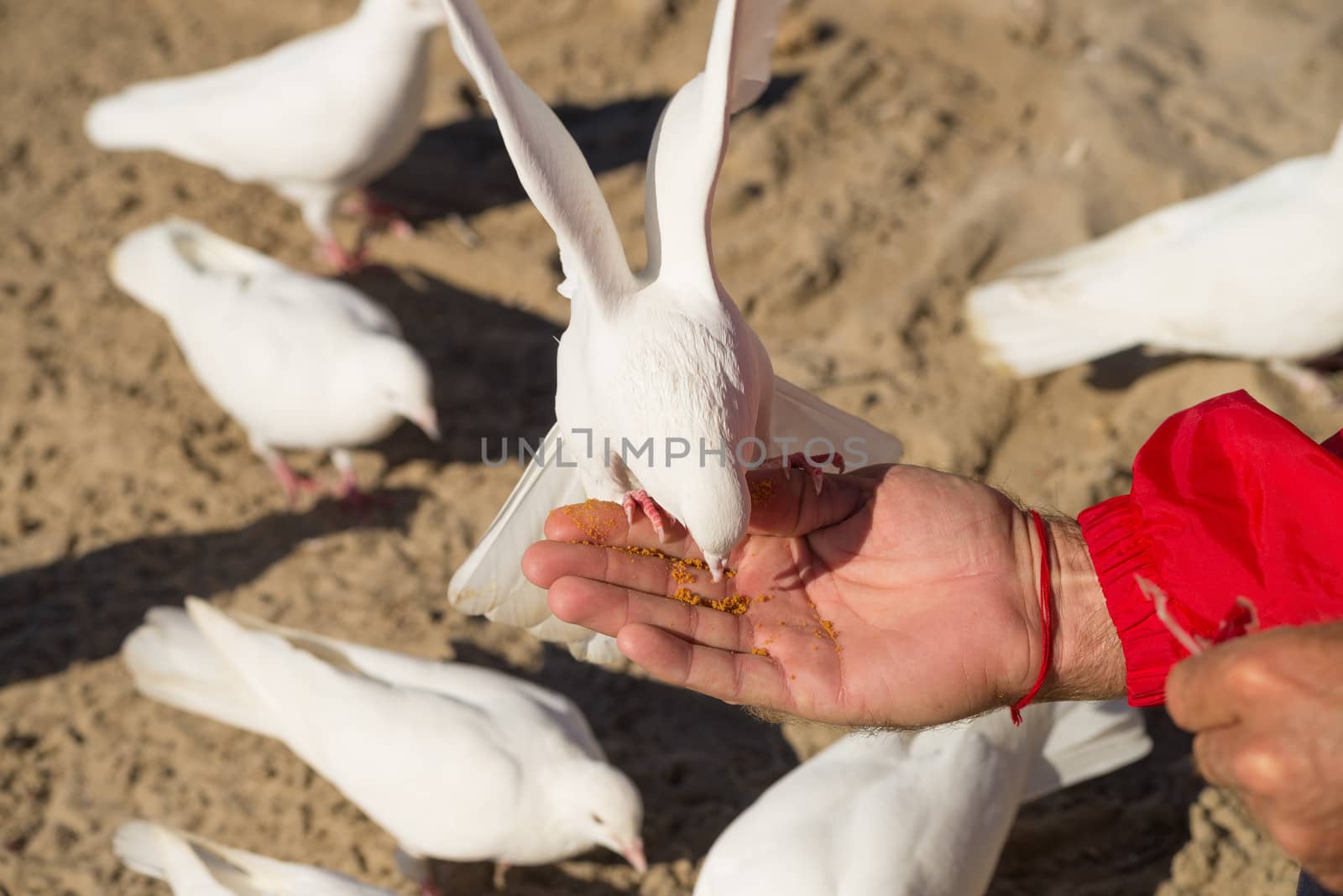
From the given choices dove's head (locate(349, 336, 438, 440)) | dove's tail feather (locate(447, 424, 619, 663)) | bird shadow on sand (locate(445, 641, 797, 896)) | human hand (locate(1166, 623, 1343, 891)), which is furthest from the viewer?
dove's head (locate(349, 336, 438, 440))

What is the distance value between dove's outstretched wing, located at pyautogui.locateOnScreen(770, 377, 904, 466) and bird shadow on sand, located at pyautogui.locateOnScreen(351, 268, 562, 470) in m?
1.87

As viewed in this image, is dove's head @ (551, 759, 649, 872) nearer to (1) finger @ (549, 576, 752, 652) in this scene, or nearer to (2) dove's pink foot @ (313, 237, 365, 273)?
(1) finger @ (549, 576, 752, 652)

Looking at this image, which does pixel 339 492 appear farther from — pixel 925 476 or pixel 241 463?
pixel 925 476

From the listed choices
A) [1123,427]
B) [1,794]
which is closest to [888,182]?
[1123,427]

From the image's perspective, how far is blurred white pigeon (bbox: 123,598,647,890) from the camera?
9.71 feet

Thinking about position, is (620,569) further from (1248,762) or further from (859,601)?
(1248,762)

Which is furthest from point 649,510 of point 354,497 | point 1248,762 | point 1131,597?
point 354,497

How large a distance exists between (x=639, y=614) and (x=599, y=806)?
0.87 metres

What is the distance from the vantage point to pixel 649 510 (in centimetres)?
235

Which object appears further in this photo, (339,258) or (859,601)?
(339,258)

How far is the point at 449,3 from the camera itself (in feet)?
6.06

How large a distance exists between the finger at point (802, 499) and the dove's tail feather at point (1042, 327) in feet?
5.73

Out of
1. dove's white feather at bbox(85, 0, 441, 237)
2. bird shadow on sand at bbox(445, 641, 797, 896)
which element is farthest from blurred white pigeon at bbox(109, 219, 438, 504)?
bird shadow on sand at bbox(445, 641, 797, 896)

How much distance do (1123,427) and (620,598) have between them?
2.51 metres
